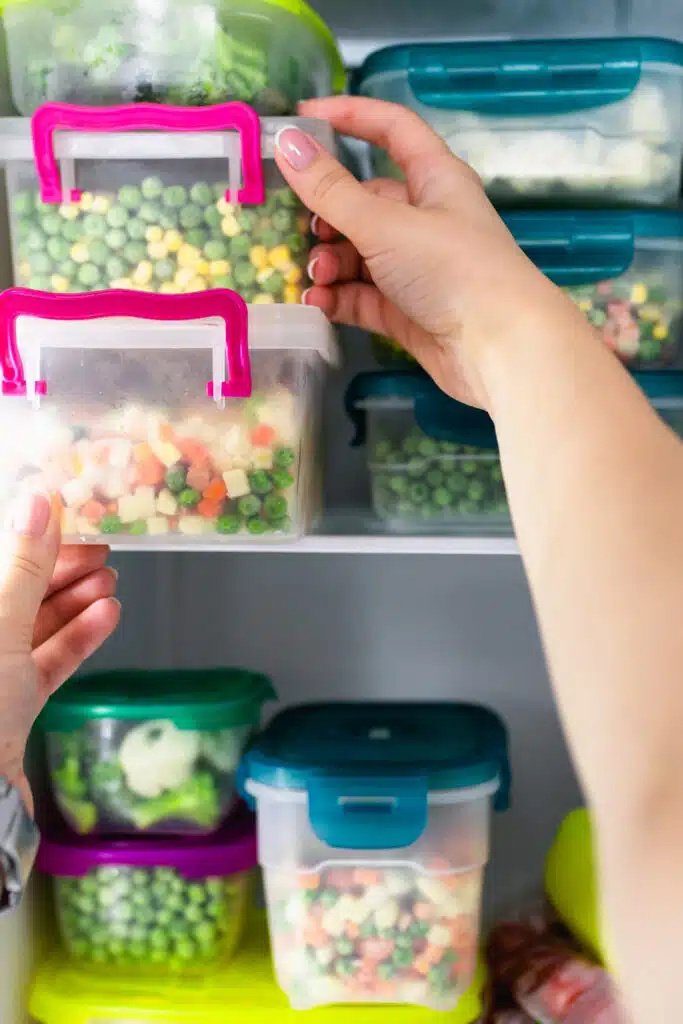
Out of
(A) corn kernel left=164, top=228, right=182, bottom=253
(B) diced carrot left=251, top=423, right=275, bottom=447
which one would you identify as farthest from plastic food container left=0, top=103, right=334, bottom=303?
(B) diced carrot left=251, top=423, right=275, bottom=447

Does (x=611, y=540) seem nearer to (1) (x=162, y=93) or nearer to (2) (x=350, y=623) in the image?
(1) (x=162, y=93)

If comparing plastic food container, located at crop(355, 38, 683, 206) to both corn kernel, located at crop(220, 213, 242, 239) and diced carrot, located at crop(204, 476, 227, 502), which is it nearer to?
corn kernel, located at crop(220, 213, 242, 239)

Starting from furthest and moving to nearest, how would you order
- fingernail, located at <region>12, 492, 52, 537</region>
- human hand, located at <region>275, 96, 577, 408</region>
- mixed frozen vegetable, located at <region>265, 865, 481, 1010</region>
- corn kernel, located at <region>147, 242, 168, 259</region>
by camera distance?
mixed frozen vegetable, located at <region>265, 865, 481, 1010</region> → corn kernel, located at <region>147, 242, 168, 259</region> → fingernail, located at <region>12, 492, 52, 537</region> → human hand, located at <region>275, 96, 577, 408</region>

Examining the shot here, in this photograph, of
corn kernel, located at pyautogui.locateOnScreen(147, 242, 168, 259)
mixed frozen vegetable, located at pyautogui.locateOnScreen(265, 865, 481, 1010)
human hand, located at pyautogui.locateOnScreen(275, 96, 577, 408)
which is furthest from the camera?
mixed frozen vegetable, located at pyautogui.locateOnScreen(265, 865, 481, 1010)

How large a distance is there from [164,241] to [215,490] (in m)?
0.22

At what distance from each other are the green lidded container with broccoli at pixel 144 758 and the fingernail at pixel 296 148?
0.54 meters

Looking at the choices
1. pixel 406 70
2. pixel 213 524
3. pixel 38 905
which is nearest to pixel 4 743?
pixel 213 524

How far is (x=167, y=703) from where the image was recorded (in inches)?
42.2

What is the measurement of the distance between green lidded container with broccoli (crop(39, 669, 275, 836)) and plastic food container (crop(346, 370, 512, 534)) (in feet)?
0.90

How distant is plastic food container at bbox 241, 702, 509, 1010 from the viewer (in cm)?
100

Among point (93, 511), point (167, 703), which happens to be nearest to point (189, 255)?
point (93, 511)

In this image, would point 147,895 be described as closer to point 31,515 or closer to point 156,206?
point 31,515

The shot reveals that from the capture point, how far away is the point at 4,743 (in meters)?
0.79

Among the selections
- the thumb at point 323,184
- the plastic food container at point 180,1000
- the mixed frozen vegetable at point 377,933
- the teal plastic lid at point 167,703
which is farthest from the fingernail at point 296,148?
the plastic food container at point 180,1000
